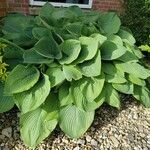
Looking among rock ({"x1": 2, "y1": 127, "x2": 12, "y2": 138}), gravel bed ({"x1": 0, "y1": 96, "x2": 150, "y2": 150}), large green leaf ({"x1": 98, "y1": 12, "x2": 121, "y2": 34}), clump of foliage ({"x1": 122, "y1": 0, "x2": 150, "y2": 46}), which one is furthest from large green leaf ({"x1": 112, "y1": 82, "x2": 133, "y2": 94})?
clump of foliage ({"x1": 122, "y1": 0, "x2": 150, "y2": 46})

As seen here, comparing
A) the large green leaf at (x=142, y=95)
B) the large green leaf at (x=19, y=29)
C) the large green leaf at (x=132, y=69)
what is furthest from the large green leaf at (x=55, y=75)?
the large green leaf at (x=142, y=95)

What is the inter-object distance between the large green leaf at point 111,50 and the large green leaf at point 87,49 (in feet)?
0.89

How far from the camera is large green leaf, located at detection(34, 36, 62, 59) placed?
13.1 ft

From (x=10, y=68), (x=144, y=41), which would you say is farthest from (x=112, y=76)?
(x=144, y=41)

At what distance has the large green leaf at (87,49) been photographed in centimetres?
403

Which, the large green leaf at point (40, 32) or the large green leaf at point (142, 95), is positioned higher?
the large green leaf at point (40, 32)

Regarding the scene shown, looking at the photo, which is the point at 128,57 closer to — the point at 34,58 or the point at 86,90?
the point at 86,90

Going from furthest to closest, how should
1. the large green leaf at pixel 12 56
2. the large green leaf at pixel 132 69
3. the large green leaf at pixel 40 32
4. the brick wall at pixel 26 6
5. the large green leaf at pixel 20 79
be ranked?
the brick wall at pixel 26 6
the large green leaf at pixel 132 69
the large green leaf at pixel 40 32
the large green leaf at pixel 12 56
the large green leaf at pixel 20 79

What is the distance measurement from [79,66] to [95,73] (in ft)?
0.73

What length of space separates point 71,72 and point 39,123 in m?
0.66

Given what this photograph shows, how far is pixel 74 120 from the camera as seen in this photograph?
3928mm

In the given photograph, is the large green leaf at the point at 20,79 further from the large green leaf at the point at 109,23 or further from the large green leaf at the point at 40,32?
Answer: the large green leaf at the point at 109,23

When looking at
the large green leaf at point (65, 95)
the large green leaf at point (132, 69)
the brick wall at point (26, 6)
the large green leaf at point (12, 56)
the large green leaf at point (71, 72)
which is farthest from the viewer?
the brick wall at point (26, 6)

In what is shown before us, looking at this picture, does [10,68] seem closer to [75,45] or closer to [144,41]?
[75,45]
